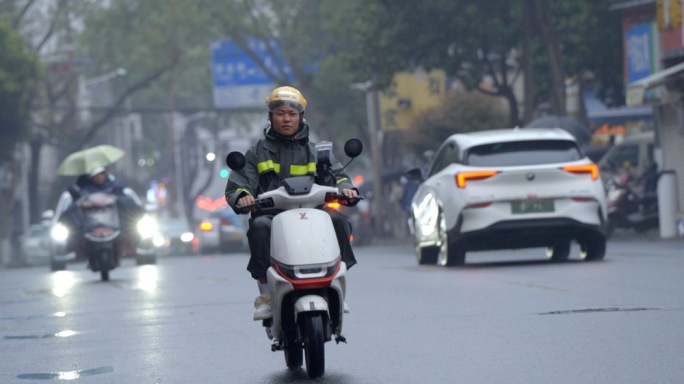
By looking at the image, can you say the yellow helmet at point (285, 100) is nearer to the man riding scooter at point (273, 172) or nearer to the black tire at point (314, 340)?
the man riding scooter at point (273, 172)

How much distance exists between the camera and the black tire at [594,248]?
1830 centimetres

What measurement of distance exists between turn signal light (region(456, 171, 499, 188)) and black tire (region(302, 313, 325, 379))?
9461 mm

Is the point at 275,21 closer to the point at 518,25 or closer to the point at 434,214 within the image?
the point at 518,25

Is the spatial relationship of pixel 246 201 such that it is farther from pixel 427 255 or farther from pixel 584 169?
pixel 427 255

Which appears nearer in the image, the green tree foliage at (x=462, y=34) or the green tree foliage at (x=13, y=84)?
the green tree foliage at (x=462, y=34)

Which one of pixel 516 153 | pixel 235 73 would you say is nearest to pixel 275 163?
pixel 516 153

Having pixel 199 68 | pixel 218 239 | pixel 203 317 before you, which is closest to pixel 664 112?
pixel 218 239

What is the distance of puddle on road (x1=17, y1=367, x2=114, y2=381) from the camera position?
9365mm

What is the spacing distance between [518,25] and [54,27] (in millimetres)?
22097

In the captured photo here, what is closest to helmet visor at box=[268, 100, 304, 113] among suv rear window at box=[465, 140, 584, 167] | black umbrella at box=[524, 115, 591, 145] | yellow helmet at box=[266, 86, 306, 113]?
yellow helmet at box=[266, 86, 306, 113]

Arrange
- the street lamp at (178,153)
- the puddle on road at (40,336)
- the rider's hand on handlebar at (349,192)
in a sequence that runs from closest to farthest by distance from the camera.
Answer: the rider's hand on handlebar at (349,192) → the puddle on road at (40,336) → the street lamp at (178,153)

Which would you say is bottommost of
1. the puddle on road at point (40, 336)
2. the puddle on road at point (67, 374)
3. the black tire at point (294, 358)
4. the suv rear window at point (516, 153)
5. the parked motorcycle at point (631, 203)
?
the parked motorcycle at point (631, 203)

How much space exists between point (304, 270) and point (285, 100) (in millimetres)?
1031

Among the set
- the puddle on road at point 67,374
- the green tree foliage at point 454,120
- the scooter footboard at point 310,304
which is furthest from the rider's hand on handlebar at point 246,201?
the green tree foliage at point 454,120
